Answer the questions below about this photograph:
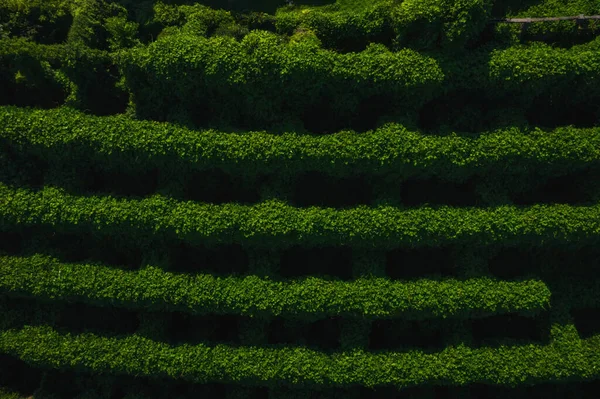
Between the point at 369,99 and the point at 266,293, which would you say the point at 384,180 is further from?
the point at 266,293

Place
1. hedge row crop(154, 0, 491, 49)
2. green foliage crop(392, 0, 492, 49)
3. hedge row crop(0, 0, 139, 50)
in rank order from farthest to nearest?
hedge row crop(0, 0, 139, 50) → hedge row crop(154, 0, 491, 49) → green foliage crop(392, 0, 492, 49)

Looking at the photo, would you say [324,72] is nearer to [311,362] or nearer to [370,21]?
[370,21]

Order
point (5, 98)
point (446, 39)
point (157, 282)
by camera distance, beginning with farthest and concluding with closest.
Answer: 1. point (5, 98)
2. point (157, 282)
3. point (446, 39)

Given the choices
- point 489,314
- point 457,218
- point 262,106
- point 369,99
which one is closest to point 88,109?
point 262,106

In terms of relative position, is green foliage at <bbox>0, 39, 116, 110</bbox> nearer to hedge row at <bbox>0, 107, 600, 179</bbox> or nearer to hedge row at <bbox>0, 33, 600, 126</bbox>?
hedge row at <bbox>0, 33, 600, 126</bbox>

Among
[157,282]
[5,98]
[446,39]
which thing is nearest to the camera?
[446,39]

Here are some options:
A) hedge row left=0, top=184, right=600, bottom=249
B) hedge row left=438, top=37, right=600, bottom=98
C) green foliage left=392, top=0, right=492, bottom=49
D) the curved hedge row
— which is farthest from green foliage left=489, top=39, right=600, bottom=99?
hedge row left=0, top=184, right=600, bottom=249

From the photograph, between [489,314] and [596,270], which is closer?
[489,314]

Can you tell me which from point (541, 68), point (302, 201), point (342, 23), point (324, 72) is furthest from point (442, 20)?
point (302, 201)
